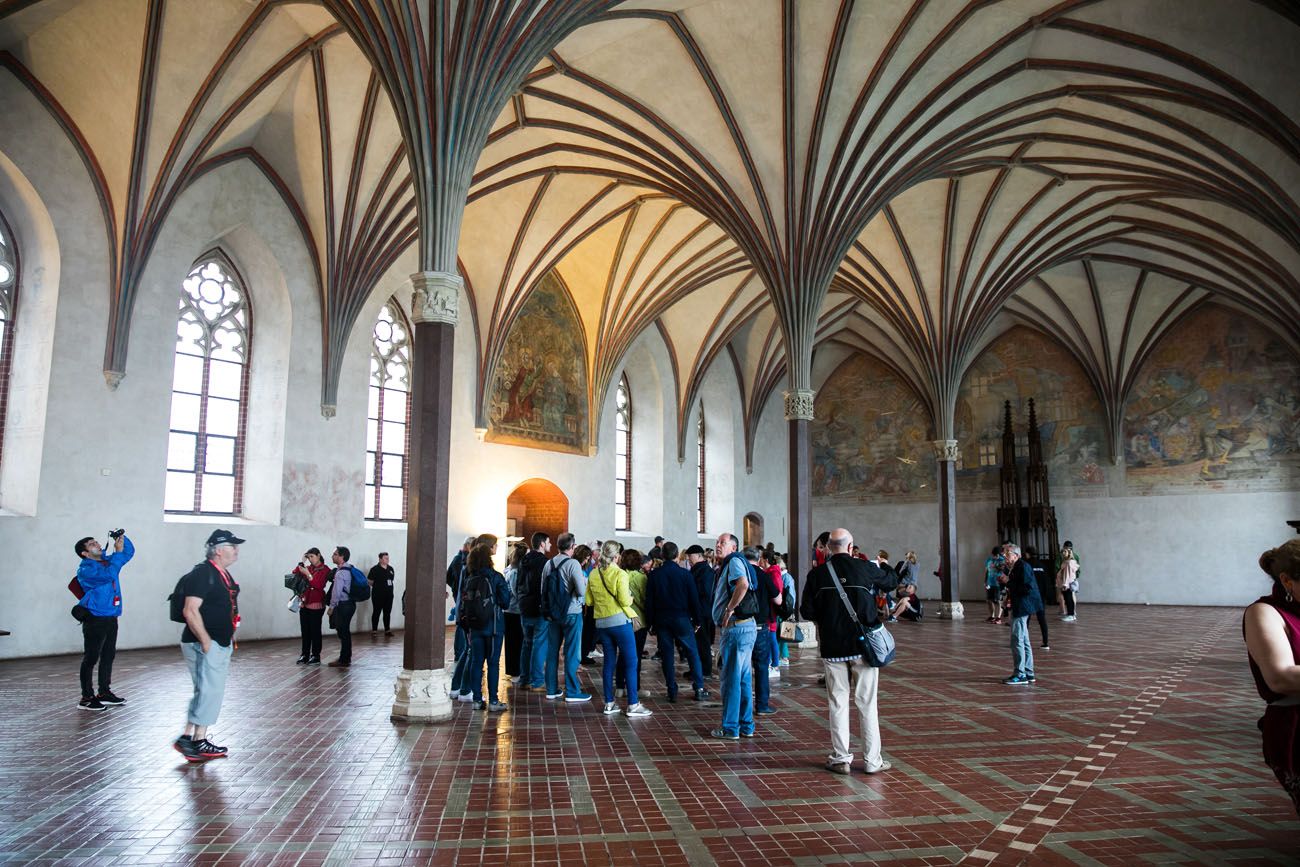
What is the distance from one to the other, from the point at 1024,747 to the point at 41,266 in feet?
48.8

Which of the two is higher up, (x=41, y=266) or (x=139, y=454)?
(x=41, y=266)

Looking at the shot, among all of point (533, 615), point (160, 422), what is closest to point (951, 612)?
point (533, 615)

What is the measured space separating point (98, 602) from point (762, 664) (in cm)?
653

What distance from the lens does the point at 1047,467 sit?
27062mm

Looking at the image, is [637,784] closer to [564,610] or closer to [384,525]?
[564,610]

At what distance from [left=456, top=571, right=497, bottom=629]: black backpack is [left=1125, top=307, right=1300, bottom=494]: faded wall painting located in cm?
2391

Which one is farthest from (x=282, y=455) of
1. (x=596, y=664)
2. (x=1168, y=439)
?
(x=1168, y=439)

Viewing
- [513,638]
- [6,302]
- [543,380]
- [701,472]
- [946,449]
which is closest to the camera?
[513,638]

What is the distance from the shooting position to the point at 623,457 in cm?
2606

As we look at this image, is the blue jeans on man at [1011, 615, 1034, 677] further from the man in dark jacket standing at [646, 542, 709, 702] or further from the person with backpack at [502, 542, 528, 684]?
the person with backpack at [502, 542, 528, 684]

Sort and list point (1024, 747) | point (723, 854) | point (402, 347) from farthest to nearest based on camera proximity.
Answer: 1. point (402, 347)
2. point (1024, 747)
3. point (723, 854)

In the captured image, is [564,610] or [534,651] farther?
[534,651]

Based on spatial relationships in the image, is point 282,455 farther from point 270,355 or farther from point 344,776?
point 344,776

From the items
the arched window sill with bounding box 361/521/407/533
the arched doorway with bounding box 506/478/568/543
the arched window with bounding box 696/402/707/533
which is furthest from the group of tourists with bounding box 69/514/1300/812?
the arched window with bounding box 696/402/707/533
